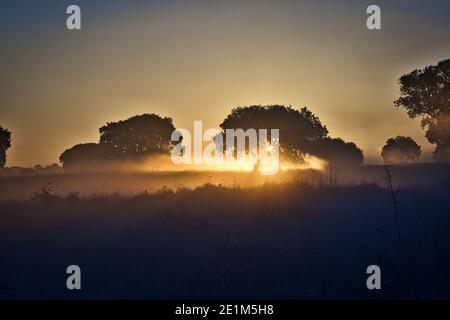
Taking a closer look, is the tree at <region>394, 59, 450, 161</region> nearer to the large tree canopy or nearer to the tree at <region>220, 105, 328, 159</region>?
the tree at <region>220, 105, 328, 159</region>

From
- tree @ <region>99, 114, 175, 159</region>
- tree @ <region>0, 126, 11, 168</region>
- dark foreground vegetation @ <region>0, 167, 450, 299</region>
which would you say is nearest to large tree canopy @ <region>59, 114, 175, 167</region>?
tree @ <region>99, 114, 175, 159</region>

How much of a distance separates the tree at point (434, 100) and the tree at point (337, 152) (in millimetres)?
9909

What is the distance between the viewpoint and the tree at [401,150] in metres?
78.5

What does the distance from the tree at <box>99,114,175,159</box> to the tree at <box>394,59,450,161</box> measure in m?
26.5

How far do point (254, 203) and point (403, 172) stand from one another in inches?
653

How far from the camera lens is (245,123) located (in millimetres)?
56156

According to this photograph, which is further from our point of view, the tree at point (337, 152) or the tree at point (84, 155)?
the tree at point (84, 155)

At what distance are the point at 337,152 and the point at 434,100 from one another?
17.3m

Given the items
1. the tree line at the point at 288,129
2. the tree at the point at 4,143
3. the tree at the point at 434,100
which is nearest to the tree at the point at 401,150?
the tree line at the point at 288,129

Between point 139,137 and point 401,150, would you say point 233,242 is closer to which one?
point 139,137

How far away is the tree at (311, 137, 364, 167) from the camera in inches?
2288

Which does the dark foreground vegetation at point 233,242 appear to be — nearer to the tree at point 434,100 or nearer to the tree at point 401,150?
the tree at point 434,100
